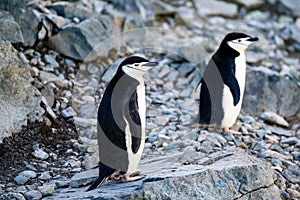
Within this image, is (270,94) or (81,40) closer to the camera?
(81,40)

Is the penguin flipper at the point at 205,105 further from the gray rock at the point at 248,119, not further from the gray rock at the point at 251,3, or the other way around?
the gray rock at the point at 251,3

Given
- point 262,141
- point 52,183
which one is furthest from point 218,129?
point 52,183

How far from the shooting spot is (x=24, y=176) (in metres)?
4.25

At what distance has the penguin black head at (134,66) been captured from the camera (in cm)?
420

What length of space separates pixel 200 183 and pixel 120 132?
603mm

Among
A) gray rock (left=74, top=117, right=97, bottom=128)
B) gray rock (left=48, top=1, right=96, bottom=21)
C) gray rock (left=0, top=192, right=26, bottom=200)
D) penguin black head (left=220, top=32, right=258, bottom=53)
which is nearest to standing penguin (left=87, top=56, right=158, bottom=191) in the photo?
gray rock (left=0, top=192, right=26, bottom=200)

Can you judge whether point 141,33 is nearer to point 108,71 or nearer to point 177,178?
point 108,71

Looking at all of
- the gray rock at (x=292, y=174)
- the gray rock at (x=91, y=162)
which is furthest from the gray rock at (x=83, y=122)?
the gray rock at (x=292, y=174)

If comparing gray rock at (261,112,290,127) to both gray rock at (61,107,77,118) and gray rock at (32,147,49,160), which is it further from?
gray rock at (32,147,49,160)

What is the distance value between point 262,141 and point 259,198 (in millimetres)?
1294

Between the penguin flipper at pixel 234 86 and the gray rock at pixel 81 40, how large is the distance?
1457 mm

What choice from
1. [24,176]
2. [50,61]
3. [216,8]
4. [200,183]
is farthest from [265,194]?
[216,8]

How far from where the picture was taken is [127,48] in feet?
21.4

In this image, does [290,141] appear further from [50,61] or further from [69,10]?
[69,10]
